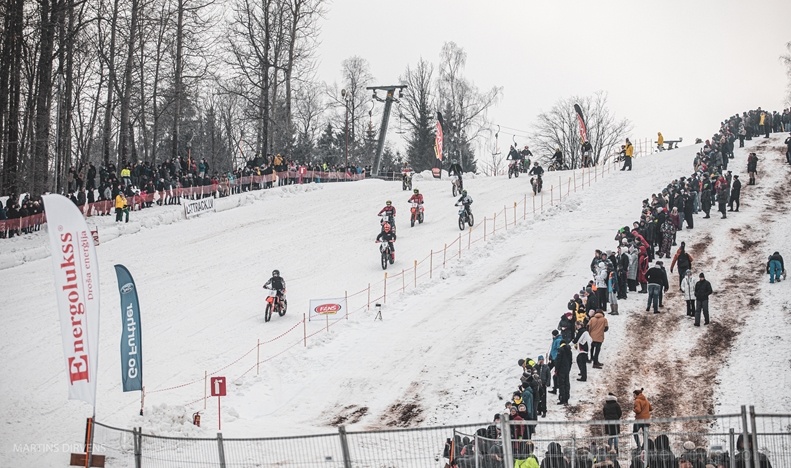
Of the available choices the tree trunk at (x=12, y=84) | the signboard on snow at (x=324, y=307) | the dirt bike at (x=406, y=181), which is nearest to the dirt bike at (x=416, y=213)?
the dirt bike at (x=406, y=181)

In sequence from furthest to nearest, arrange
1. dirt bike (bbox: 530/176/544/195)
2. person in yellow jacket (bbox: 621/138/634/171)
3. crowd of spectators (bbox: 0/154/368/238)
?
person in yellow jacket (bbox: 621/138/634/171)
dirt bike (bbox: 530/176/544/195)
crowd of spectators (bbox: 0/154/368/238)

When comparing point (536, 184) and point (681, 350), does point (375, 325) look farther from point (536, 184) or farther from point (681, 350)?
point (536, 184)

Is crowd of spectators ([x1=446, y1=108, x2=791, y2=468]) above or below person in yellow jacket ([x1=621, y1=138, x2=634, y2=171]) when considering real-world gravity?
below

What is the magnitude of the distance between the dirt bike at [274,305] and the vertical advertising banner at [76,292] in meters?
9.30

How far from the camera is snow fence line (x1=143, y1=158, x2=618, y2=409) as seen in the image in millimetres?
19031

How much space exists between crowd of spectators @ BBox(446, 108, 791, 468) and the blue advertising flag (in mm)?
5795

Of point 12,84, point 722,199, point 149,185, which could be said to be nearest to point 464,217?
point 722,199

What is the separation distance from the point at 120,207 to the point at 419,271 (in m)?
13.1

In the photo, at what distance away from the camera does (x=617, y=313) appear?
67.3 feet

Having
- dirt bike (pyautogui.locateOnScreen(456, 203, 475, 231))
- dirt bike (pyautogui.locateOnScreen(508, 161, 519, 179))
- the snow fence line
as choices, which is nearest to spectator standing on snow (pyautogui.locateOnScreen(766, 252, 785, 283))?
the snow fence line

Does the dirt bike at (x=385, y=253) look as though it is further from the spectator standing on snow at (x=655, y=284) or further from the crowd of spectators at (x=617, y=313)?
the spectator standing on snow at (x=655, y=284)

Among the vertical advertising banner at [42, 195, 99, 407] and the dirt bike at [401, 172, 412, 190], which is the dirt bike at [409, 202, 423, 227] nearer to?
the dirt bike at [401, 172, 412, 190]

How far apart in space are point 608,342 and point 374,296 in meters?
7.75

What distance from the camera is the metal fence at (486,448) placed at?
952 cm
